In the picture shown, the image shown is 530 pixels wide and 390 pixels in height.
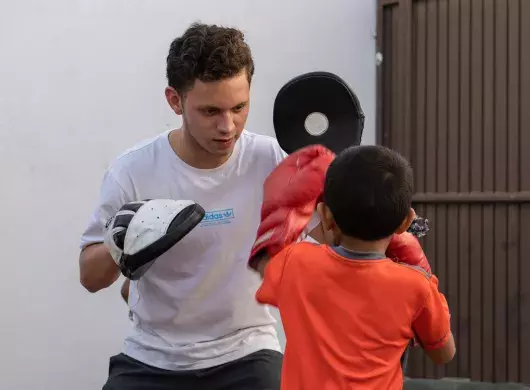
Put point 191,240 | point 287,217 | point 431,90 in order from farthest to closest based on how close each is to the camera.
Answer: point 431,90 → point 191,240 → point 287,217

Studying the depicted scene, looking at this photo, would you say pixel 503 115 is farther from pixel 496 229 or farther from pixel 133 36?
pixel 133 36

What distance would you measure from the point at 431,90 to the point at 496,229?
61 centimetres

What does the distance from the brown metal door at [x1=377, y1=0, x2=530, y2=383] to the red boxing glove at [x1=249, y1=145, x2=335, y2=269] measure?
146cm

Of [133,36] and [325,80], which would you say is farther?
[133,36]

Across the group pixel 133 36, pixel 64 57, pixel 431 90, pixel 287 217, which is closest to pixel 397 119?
pixel 431 90

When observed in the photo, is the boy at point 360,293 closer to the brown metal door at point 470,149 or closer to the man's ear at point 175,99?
the man's ear at point 175,99

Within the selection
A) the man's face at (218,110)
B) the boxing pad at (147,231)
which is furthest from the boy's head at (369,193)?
the man's face at (218,110)

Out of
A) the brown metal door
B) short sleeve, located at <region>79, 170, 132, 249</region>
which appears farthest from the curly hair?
the brown metal door

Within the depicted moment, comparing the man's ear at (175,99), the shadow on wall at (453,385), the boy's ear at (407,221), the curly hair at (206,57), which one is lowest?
the shadow on wall at (453,385)

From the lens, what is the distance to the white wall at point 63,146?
98.9 inches

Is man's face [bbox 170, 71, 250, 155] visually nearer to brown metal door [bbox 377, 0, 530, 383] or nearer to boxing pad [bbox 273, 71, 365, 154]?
boxing pad [bbox 273, 71, 365, 154]

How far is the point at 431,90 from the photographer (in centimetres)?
264

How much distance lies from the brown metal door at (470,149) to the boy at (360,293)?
1.54 m

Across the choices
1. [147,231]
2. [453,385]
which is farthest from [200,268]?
[453,385]
